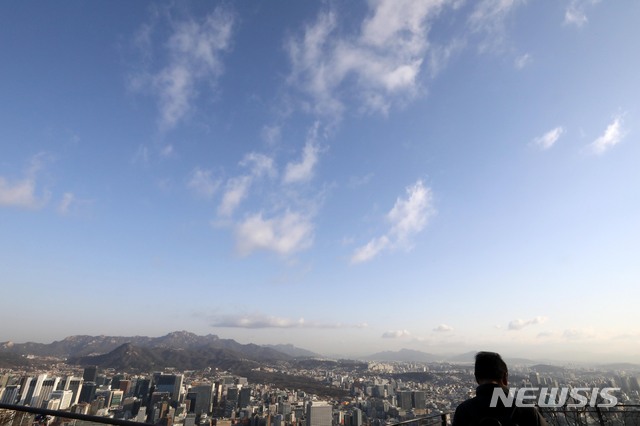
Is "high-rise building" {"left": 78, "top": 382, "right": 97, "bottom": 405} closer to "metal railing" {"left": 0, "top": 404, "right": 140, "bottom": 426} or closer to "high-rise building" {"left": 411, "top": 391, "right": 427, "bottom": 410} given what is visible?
"high-rise building" {"left": 411, "top": 391, "right": 427, "bottom": 410}

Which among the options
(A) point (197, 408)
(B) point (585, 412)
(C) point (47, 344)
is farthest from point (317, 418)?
(C) point (47, 344)

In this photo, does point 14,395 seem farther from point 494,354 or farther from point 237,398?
point 494,354

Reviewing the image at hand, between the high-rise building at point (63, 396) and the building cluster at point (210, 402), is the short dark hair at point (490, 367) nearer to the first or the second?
the building cluster at point (210, 402)

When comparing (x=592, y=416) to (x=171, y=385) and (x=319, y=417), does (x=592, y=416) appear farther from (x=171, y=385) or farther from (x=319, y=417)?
(x=171, y=385)

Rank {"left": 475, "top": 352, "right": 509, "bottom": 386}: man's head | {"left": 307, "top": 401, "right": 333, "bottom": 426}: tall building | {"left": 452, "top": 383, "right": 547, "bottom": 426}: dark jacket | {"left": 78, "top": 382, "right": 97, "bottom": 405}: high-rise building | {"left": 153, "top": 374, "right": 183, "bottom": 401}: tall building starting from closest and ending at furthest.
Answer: {"left": 452, "top": 383, "right": 547, "bottom": 426}: dark jacket < {"left": 475, "top": 352, "right": 509, "bottom": 386}: man's head < {"left": 307, "top": 401, "right": 333, "bottom": 426}: tall building < {"left": 78, "top": 382, "right": 97, "bottom": 405}: high-rise building < {"left": 153, "top": 374, "right": 183, "bottom": 401}: tall building

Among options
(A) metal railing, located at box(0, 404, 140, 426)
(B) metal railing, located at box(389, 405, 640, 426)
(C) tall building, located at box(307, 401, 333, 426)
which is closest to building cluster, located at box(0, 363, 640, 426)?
(C) tall building, located at box(307, 401, 333, 426)

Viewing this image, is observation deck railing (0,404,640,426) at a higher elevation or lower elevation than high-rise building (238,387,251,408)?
higher
